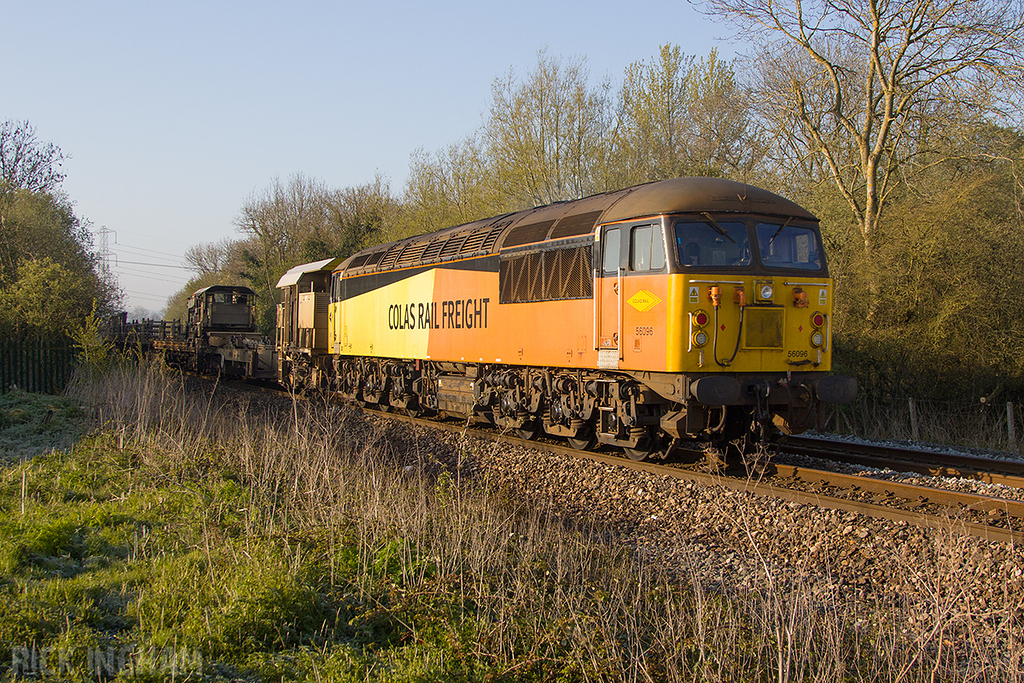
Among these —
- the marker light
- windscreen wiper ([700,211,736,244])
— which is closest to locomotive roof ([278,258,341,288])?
windscreen wiper ([700,211,736,244])

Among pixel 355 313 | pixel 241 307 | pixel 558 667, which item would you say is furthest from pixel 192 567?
pixel 241 307

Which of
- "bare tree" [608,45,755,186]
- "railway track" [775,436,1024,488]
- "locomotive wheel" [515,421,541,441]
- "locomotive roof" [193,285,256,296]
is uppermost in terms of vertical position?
"bare tree" [608,45,755,186]

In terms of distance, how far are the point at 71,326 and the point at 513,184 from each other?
1424cm

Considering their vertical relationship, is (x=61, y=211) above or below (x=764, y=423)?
above

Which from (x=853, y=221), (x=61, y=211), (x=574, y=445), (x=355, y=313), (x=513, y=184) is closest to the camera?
(x=574, y=445)

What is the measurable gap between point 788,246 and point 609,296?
240 centimetres

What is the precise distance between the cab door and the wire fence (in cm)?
678

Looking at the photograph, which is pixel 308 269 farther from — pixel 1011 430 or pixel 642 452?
pixel 1011 430

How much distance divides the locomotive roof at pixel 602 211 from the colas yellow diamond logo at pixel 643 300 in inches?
40.0

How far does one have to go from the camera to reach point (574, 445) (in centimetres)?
1134

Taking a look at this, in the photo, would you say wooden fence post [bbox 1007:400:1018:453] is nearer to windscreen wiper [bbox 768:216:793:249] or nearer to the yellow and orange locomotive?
the yellow and orange locomotive

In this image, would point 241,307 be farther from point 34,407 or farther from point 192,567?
point 192,567

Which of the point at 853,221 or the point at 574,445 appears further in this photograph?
the point at 853,221

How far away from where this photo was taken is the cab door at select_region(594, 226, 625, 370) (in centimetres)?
971
